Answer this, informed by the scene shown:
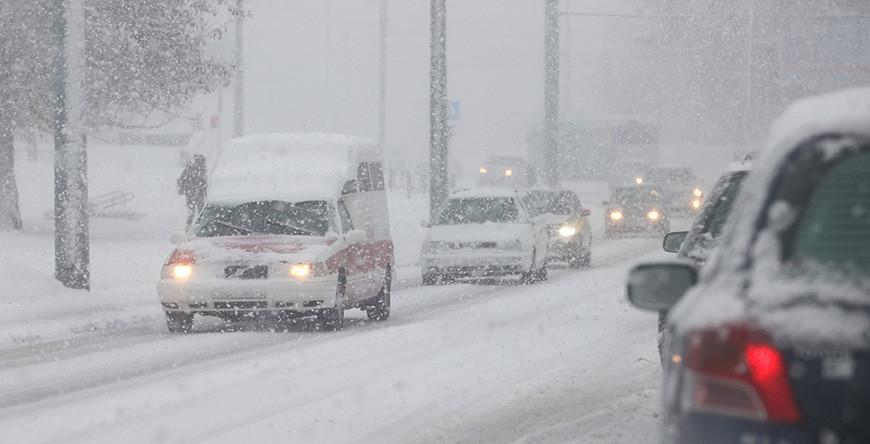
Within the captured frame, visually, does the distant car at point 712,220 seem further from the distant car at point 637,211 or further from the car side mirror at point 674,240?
the distant car at point 637,211

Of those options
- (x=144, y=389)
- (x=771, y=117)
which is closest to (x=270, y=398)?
(x=144, y=389)

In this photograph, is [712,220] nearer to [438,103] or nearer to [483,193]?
[483,193]

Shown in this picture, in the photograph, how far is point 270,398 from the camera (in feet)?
33.8

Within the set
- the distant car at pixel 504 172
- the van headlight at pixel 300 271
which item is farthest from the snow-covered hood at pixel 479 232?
the distant car at pixel 504 172

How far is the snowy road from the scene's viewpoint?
29.6 feet

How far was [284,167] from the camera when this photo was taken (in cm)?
1797

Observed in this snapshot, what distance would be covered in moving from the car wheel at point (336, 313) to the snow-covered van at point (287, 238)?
0.01 meters

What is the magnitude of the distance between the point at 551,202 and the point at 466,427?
20.8 meters

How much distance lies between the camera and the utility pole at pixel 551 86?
42.5 m

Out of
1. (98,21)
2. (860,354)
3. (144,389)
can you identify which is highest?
(98,21)

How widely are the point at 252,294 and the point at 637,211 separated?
25.1m

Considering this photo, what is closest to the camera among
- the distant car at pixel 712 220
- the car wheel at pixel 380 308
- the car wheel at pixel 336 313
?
the distant car at pixel 712 220

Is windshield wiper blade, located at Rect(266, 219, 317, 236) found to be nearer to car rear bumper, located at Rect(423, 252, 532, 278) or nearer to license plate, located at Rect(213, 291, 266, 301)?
license plate, located at Rect(213, 291, 266, 301)

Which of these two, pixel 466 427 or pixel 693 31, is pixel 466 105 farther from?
pixel 466 427
